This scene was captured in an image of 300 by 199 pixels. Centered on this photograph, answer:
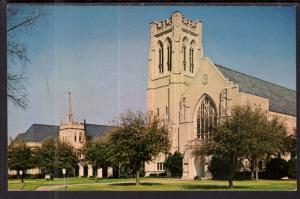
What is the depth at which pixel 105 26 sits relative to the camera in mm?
12562

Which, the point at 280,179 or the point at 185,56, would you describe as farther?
the point at 185,56

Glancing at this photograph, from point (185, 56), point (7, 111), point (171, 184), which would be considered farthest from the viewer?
point (185, 56)

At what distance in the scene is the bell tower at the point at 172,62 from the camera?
43.3ft

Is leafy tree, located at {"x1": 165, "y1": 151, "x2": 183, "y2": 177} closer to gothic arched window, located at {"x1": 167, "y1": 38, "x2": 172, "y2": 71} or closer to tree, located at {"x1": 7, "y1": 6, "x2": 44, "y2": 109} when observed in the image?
gothic arched window, located at {"x1": 167, "y1": 38, "x2": 172, "y2": 71}

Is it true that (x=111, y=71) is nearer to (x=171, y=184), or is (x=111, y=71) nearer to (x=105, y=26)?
(x=105, y=26)

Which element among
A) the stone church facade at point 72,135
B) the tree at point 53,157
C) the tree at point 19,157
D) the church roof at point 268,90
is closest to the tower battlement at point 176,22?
the church roof at point 268,90

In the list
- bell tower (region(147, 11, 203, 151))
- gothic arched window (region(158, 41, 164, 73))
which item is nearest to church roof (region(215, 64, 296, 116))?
bell tower (region(147, 11, 203, 151))

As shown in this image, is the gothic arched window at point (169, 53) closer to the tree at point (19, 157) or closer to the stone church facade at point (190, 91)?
the stone church facade at point (190, 91)

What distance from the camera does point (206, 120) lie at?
14.4m

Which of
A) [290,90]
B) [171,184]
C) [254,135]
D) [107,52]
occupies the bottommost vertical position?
[171,184]

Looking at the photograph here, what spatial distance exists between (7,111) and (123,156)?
9.68 feet

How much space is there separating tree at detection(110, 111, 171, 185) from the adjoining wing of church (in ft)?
0.75

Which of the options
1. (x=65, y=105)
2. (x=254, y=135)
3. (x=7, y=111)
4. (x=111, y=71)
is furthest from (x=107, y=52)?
(x=254, y=135)

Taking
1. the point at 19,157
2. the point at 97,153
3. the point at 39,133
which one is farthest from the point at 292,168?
the point at 19,157
